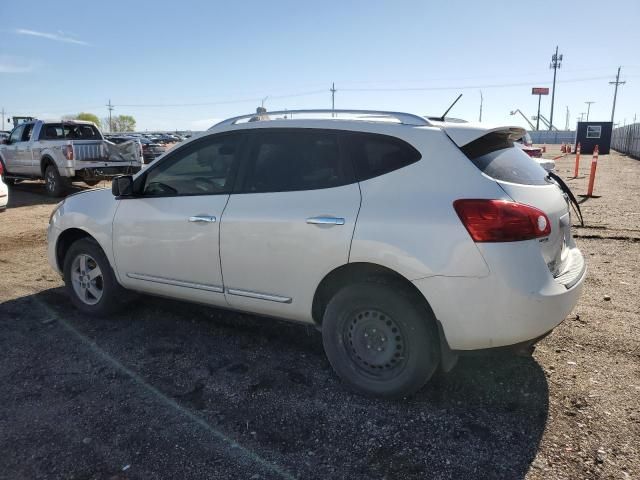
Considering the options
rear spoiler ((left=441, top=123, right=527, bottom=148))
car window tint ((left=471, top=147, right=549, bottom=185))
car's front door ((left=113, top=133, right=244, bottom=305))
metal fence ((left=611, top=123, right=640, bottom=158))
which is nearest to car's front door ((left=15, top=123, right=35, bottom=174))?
car's front door ((left=113, top=133, right=244, bottom=305))

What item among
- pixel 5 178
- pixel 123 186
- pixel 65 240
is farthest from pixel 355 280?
pixel 5 178

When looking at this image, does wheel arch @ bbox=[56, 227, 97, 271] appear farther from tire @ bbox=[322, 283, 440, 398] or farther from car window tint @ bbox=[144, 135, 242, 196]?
tire @ bbox=[322, 283, 440, 398]

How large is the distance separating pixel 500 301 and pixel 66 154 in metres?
12.5

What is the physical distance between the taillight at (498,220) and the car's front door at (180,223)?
1770 millimetres

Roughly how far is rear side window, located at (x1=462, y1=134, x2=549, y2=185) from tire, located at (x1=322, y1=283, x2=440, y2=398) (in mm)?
908

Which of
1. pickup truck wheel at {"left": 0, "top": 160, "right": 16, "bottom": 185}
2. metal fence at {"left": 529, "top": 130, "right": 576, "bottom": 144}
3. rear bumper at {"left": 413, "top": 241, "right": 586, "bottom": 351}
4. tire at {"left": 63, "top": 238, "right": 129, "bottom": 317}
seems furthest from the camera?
metal fence at {"left": 529, "top": 130, "right": 576, "bottom": 144}

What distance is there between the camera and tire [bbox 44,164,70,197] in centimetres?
1296

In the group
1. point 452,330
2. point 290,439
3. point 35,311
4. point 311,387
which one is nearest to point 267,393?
point 311,387

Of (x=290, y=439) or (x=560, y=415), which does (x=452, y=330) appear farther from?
(x=290, y=439)

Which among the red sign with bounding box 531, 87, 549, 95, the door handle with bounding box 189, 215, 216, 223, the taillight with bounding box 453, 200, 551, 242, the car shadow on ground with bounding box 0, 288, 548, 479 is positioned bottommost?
the car shadow on ground with bounding box 0, 288, 548, 479

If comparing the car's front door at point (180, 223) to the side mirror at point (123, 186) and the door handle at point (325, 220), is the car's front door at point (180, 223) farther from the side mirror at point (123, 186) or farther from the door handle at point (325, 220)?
the door handle at point (325, 220)

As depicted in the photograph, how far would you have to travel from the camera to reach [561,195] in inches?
132

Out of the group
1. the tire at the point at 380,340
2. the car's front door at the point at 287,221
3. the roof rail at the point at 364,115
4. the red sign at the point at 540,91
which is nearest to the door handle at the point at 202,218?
the car's front door at the point at 287,221

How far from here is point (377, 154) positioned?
3184 millimetres
